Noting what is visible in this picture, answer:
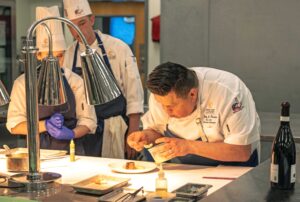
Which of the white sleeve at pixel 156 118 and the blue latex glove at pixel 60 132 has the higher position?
the white sleeve at pixel 156 118

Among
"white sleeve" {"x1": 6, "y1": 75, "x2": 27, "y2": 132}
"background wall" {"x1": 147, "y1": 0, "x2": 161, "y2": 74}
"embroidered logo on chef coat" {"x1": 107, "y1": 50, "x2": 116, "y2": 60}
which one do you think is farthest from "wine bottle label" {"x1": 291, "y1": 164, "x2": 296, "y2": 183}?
"background wall" {"x1": 147, "y1": 0, "x2": 161, "y2": 74}

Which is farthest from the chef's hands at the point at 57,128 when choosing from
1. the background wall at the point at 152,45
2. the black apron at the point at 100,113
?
the background wall at the point at 152,45

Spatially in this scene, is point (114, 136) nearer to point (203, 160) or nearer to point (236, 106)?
point (203, 160)

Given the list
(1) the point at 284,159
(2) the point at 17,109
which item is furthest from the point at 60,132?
(1) the point at 284,159

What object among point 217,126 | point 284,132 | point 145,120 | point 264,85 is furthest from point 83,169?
point 264,85

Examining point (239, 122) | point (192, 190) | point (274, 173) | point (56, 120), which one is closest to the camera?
point (274, 173)

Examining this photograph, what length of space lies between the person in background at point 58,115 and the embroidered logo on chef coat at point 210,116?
0.80 metres

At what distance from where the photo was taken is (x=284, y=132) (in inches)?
67.9

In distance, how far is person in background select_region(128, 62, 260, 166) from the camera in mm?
2344

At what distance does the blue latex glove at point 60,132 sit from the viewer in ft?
9.42

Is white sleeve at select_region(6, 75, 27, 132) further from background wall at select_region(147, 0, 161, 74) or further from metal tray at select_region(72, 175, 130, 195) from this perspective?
background wall at select_region(147, 0, 161, 74)

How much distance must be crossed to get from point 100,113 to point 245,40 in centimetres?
150

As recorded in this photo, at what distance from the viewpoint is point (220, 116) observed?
247cm

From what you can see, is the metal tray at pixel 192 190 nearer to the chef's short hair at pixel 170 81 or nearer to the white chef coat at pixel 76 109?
the chef's short hair at pixel 170 81
